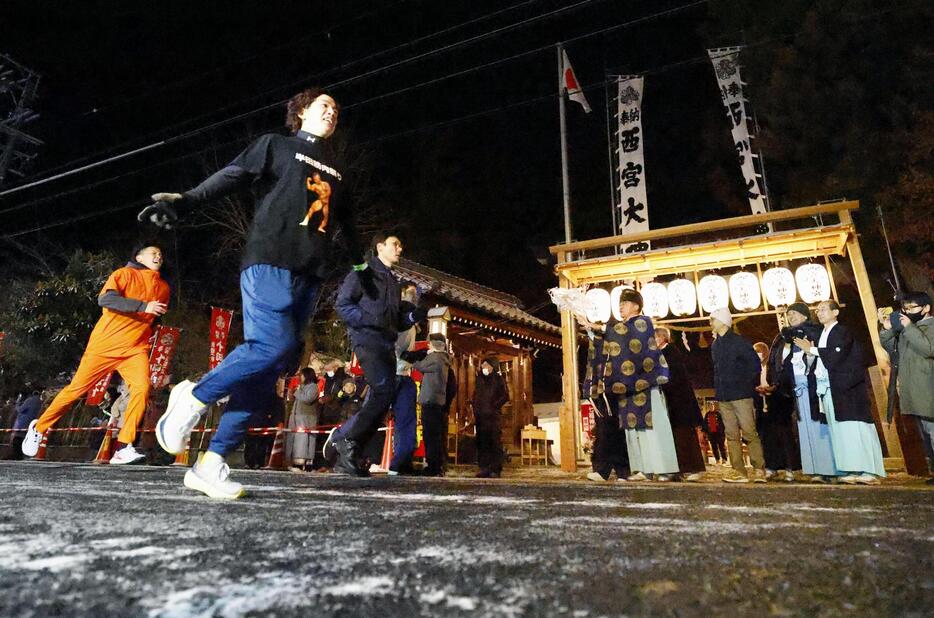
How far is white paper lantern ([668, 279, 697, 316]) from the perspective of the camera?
9.74 metres

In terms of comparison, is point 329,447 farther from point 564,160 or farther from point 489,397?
point 564,160

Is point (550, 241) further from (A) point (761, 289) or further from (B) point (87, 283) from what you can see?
(B) point (87, 283)

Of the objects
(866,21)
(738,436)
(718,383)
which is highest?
(866,21)

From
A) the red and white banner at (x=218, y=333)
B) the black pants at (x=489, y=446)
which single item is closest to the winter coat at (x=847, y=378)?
the black pants at (x=489, y=446)

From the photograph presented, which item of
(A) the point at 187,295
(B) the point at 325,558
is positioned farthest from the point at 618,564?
(A) the point at 187,295

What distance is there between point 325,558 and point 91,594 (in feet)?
1.31

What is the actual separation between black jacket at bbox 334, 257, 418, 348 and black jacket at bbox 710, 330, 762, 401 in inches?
152

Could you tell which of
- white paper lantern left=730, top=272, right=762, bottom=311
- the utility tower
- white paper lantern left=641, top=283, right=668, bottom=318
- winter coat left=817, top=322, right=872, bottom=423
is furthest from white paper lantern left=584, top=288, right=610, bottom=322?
the utility tower

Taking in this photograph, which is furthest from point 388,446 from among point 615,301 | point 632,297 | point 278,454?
point 615,301

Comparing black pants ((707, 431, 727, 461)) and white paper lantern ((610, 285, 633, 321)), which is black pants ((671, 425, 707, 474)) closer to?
white paper lantern ((610, 285, 633, 321))

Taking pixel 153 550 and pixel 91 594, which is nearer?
pixel 91 594

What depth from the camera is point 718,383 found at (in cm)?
644

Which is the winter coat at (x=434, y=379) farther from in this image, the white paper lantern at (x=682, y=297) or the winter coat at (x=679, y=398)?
the white paper lantern at (x=682, y=297)

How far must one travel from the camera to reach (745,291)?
9430mm
